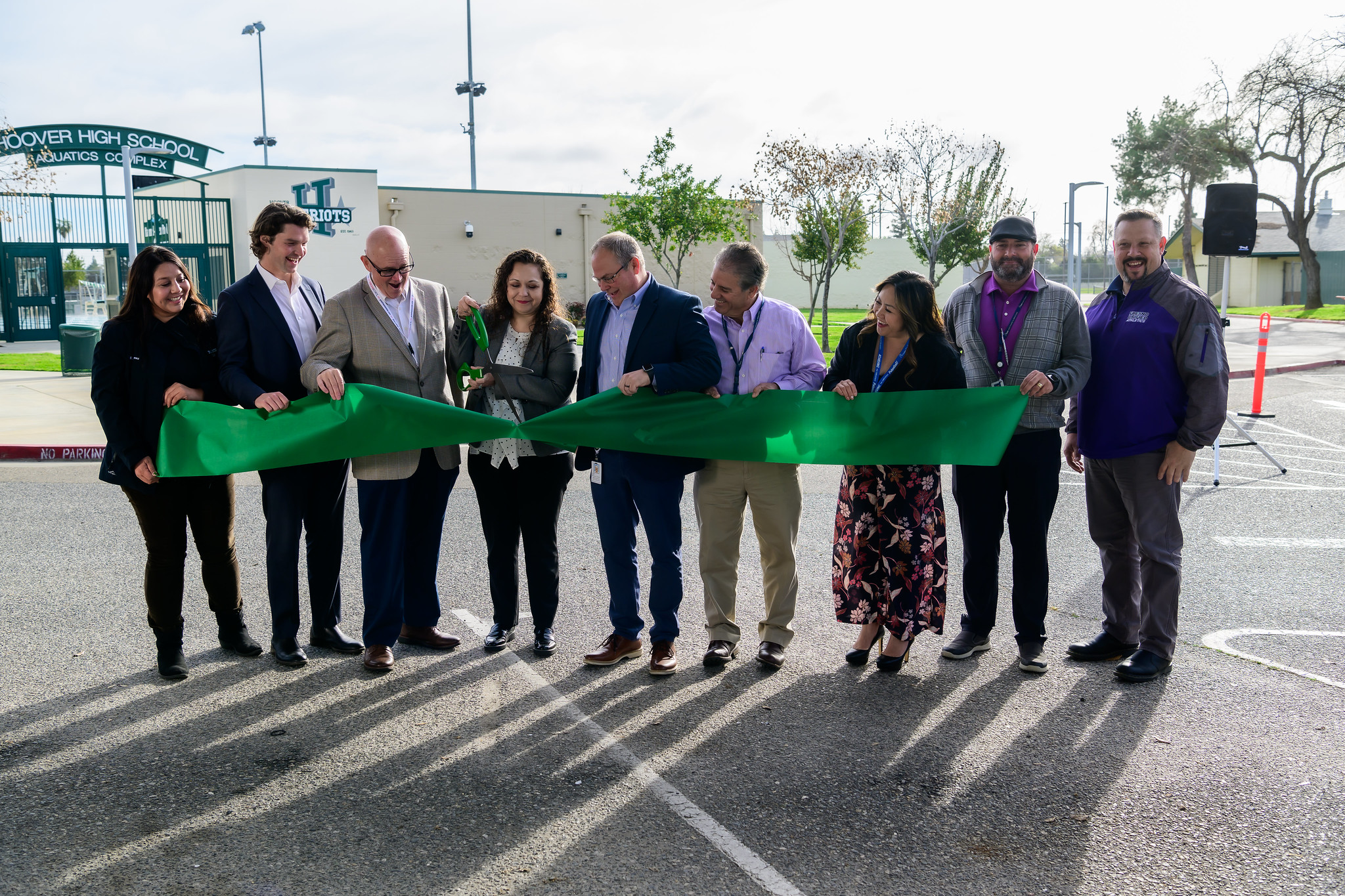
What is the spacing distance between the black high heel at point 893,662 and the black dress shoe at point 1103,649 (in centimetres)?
88

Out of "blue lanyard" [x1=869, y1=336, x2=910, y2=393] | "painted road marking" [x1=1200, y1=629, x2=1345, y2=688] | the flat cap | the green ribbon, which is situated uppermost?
the flat cap

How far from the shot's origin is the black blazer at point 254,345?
481 cm

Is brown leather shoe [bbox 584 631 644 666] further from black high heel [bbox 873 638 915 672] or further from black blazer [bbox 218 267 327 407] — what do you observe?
black blazer [bbox 218 267 327 407]

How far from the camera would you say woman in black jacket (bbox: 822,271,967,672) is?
4.81 metres

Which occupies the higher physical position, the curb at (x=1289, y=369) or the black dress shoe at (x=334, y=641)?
the curb at (x=1289, y=369)

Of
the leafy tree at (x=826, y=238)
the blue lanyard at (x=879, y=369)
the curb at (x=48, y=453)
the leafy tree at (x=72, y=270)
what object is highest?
the leafy tree at (x=826, y=238)

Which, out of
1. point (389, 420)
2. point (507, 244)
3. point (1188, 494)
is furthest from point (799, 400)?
point (507, 244)

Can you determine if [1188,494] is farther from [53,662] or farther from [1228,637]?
[53,662]

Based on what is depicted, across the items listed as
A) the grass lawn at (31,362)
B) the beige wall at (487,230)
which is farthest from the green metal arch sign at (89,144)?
the beige wall at (487,230)

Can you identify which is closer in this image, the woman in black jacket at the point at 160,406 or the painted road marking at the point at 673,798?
the painted road marking at the point at 673,798

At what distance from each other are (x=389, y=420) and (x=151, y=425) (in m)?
1.14

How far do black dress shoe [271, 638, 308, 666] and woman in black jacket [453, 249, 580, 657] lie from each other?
3.00ft

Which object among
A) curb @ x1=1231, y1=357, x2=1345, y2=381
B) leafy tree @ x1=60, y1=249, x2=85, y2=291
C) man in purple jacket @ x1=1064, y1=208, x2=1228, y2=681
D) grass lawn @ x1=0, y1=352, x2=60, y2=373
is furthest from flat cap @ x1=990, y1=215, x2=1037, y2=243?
leafy tree @ x1=60, y1=249, x2=85, y2=291

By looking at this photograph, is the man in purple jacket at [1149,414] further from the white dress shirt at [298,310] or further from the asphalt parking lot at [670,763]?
the white dress shirt at [298,310]
